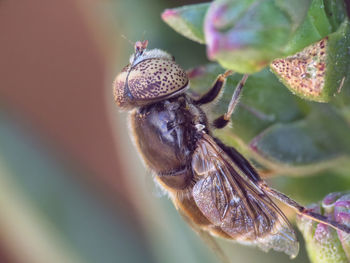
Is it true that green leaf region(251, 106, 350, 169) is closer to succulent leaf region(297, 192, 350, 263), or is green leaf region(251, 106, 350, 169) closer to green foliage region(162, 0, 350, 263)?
green foliage region(162, 0, 350, 263)

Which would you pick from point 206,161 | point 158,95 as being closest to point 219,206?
point 206,161

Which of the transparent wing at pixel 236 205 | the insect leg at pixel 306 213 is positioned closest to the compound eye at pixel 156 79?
the transparent wing at pixel 236 205

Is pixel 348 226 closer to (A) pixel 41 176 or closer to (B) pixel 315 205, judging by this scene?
(B) pixel 315 205

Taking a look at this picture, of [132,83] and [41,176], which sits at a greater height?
[132,83]

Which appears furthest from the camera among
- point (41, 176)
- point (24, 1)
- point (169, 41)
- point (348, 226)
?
point (24, 1)

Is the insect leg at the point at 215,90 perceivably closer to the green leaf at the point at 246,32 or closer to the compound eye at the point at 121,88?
the compound eye at the point at 121,88

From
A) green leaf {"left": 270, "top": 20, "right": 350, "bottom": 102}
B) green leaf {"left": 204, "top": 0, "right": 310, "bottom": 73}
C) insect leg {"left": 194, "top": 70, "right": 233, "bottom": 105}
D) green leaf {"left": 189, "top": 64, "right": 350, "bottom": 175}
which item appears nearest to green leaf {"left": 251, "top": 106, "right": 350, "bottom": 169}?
green leaf {"left": 189, "top": 64, "right": 350, "bottom": 175}

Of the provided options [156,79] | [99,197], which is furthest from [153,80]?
[99,197]
